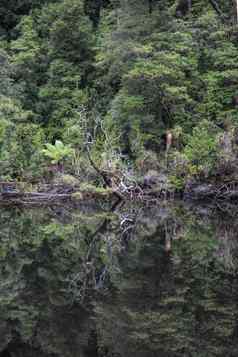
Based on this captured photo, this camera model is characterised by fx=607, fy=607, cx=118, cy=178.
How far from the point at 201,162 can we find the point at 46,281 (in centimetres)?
1239

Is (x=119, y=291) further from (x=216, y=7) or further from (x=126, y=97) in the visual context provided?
(x=216, y=7)

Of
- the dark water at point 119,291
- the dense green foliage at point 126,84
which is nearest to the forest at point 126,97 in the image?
the dense green foliage at point 126,84

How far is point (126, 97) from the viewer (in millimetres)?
22156

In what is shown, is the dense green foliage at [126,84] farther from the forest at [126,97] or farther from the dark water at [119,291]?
the dark water at [119,291]

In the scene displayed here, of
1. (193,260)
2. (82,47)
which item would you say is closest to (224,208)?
(193,260)

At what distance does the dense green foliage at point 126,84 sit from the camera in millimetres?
20766

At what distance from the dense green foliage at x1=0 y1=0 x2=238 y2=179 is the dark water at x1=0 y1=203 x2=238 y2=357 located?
6.59m

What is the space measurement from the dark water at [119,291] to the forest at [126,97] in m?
5.56

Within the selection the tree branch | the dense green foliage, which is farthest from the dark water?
the tree branch

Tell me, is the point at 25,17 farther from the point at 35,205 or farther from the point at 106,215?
the point at 106,215

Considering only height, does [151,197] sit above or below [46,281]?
below

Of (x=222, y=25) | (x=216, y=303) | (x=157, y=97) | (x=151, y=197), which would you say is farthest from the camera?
(x=222, y=25)

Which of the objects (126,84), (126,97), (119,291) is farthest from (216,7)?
(119,291)

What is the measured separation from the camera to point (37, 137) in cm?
2264
